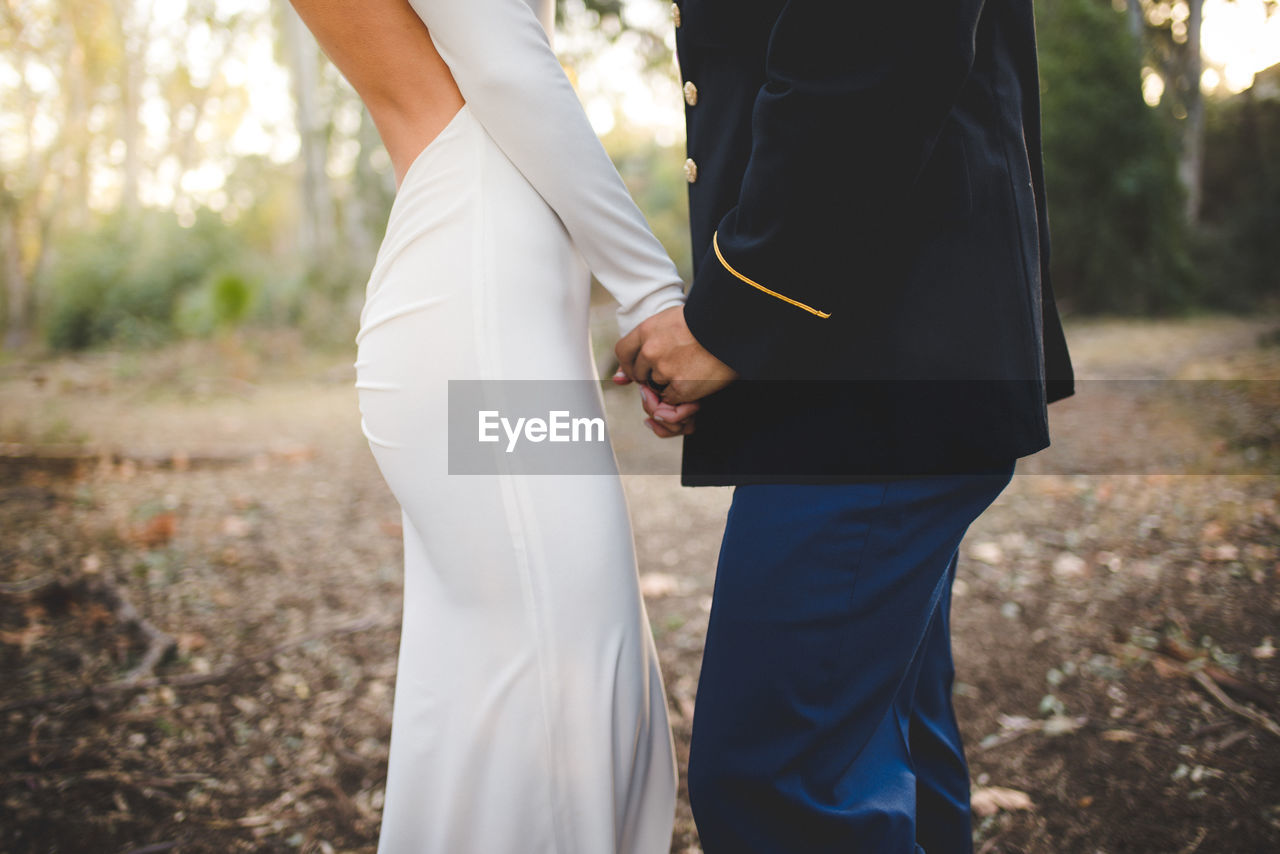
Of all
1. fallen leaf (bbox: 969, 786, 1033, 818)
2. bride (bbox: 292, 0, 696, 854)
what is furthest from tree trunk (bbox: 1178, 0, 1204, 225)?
bride (bbox: 292, 0, 696, 854)

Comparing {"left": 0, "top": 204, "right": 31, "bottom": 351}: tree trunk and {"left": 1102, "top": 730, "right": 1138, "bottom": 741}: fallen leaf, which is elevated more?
{"left": 0, "top": 204, "right": 31, "bottom": 351}: tree trunk

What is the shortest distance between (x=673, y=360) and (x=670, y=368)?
0.5 inches

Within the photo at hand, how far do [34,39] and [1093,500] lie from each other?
17964 mm

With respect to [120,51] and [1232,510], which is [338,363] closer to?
[1232,510]

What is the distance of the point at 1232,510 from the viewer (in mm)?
3939

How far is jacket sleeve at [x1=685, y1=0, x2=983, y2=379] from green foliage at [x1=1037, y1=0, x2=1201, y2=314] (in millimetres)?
11035

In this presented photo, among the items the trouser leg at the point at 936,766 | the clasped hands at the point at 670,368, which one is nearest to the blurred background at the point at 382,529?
the trouser leg at the point at 936,766

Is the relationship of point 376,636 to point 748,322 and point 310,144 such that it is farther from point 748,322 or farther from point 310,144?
point 310,144

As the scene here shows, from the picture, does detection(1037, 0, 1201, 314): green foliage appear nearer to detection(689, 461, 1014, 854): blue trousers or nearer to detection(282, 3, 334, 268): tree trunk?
detection(282, 3, 334, 268): tree trunk

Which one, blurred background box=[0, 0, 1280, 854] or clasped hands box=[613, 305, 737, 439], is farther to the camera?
blurred background box=[0, 0, 1280, 854]

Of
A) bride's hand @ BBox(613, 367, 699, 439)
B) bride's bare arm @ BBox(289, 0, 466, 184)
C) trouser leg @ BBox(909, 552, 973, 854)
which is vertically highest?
bride's bare arm @ BBox(289, 0, 466, 184)

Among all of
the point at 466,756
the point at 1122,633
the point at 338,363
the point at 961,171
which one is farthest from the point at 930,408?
the point at 338,363

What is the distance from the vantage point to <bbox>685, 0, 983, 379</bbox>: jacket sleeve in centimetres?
84

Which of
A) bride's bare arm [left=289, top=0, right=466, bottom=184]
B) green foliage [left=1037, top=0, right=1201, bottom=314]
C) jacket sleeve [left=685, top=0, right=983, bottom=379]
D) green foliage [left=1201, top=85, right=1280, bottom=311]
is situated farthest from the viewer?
green foliage [left=1201, top=85, right=1280, bottom=311]
